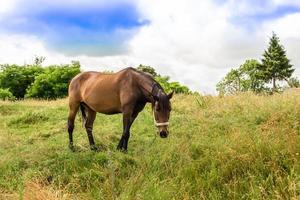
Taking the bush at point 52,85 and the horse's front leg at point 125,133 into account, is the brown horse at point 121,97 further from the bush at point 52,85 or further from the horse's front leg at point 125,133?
the bush at point 52,85

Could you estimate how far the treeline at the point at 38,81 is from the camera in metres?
35.4

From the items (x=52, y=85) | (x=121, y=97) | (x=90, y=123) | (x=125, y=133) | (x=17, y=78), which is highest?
(x=17, y=78)

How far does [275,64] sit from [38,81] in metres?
29.8

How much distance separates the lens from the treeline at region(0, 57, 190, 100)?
116 ft

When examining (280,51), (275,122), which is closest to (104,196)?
(275,122)

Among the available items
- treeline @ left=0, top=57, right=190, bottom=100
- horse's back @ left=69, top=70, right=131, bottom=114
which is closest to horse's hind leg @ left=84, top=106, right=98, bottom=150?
horse's back @ left=69, top=70, right=131, bottom=114

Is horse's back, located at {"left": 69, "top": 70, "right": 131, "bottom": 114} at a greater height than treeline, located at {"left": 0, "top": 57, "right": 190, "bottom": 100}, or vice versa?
treeline, located at {"left": 0, "top": 57, "right": 190, "bottom": 100}

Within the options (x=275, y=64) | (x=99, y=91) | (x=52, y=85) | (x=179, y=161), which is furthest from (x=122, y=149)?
(x=275, y=64)

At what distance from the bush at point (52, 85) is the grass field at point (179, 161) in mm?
24153

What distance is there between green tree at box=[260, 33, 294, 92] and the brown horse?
44.4 metres

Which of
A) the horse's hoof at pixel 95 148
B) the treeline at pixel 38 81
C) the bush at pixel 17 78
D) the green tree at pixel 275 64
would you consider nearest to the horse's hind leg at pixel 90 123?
the horse's hoof at pixel 95 148

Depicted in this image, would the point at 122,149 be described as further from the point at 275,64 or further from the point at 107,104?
the point at 275,64

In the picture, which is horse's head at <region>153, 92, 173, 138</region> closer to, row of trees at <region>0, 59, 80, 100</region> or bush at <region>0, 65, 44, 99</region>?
row of trees at <region>0, 59, 80, 100</region>

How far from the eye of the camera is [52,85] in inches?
1398
